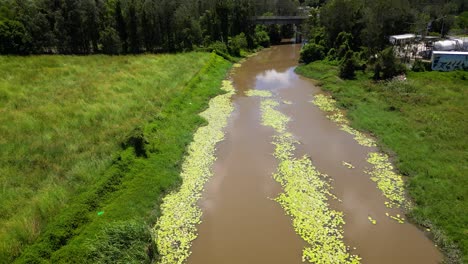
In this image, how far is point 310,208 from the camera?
13.8 meters

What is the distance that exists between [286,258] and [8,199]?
1107cm

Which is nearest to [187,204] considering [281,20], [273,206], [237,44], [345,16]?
[273,206]

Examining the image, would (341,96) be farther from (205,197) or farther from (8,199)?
(8,199)

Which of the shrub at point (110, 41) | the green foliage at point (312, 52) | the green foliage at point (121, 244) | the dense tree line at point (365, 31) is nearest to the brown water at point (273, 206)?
the green foliage at point (121, 244)

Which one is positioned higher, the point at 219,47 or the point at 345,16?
the point at 345,16

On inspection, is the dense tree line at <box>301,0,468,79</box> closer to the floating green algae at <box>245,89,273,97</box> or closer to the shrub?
the floating green algae at <box>245,89,273,97</box>

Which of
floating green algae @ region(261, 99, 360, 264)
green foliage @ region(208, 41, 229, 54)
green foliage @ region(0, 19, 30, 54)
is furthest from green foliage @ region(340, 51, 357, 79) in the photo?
green foliage @ region(0, 19, 30, 54)

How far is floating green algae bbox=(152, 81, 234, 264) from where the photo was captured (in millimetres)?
11742

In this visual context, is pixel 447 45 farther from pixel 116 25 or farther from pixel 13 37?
pixel 13 37

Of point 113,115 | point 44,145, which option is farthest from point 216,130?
point 44,145

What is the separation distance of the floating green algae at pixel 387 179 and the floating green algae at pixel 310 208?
8.44ft

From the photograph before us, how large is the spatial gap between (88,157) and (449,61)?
3432 centimetres

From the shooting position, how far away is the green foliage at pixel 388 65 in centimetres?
3064

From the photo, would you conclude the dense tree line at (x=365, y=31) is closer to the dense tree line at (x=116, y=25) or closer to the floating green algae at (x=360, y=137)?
the floating green algae at (x=360, y=137)
